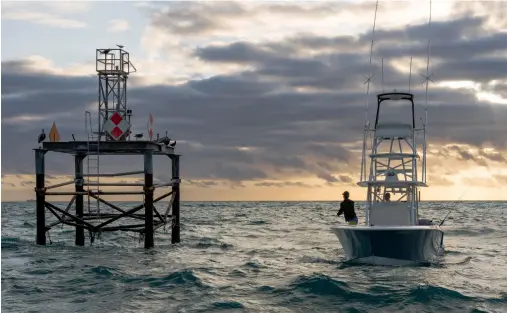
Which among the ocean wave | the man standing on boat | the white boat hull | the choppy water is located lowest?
the ocean wave

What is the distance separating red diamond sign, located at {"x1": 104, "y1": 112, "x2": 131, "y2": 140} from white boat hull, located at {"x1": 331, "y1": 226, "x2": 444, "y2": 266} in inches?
440

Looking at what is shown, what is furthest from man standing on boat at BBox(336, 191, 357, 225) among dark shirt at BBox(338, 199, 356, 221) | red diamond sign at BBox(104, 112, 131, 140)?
red diamond sign at BBox(104, 112, 131, 140)

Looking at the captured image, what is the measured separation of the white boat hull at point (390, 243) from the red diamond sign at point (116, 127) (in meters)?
11.2

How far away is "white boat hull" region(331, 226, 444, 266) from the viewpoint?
71.9 ft

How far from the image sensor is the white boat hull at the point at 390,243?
21.9 metres

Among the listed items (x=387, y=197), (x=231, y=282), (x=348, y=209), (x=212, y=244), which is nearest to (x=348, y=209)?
Answer: (x=348, y=209)

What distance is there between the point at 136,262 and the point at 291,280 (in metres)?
7.31

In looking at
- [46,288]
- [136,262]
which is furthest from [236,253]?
[46,288]

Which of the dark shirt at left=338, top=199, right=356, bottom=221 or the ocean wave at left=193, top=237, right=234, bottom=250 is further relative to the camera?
the ocean wave at left=193, top=237, right=234, bottom=250

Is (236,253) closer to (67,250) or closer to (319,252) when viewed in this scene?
(319,252)

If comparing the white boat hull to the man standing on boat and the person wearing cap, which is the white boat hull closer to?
the man standing on boat

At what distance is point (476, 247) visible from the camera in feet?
121

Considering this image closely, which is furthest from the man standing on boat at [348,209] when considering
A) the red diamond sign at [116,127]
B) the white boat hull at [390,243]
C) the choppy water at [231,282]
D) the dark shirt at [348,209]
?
the red diamond sign at [116,127]

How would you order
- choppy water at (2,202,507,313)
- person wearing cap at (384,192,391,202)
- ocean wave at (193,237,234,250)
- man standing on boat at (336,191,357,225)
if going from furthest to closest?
1. ocean wave at (193,237,234,250)
2. man standing on boat at (336,191,357,225)
3. person wearing cap at (384,192,391,202)
4. choppy water at (2,202,507,313)
